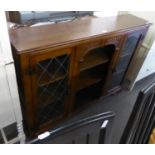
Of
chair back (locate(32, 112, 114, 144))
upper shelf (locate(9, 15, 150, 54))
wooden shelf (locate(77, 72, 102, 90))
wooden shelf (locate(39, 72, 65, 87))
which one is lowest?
wooden shelf (locate(77, 72, 102, 90))

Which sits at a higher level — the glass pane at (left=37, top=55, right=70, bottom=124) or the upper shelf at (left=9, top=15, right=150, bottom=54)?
the upper shelf at (left=9, top=15, right=150, bottom=54)

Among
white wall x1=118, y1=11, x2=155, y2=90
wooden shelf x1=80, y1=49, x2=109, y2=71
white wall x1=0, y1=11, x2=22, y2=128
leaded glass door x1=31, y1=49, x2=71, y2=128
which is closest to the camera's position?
white wall x1=0, y1=11, x2=22, y2=128

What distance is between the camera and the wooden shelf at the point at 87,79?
5.78 feet

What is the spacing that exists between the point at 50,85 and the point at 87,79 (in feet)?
1.60

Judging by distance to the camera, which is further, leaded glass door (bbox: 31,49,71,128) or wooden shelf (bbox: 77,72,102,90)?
wooden shelf (bbox: 77,72,102,90)

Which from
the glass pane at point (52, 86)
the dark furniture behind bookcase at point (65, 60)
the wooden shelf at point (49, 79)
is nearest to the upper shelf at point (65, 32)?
the dark furniture behind bookcase at point (65, 60)

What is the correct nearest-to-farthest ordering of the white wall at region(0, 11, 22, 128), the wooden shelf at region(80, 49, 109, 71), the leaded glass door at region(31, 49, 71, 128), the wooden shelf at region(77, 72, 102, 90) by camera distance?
1. the white wall at region(0, 11, 22, 128)
2. the leaded glass door at region(31, 49, 71, 128)
3. the wooden shelf at region(80, 49, 109, 71)
4. the wooden shelf at region(77, 72, 102, 90)

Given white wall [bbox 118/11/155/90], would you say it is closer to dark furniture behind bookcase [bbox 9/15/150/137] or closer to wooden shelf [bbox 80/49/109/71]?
dark furniture behind bookcase [bbox 9/15/150/137]

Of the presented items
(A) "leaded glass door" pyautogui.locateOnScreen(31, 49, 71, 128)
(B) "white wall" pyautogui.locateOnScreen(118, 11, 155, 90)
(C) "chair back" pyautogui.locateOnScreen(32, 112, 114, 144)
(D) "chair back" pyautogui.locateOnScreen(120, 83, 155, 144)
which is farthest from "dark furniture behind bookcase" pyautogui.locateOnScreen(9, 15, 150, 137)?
(D) "chair back" pyautogui.locateOnScreen(120, 83, 155, 144)

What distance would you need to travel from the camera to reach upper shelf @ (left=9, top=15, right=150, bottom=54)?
111 cm

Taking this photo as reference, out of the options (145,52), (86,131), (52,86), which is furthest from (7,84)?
(145,52)

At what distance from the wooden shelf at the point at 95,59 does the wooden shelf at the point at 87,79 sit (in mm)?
225

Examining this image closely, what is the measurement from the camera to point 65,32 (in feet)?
4.31

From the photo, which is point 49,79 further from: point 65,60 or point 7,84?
point 7,84
